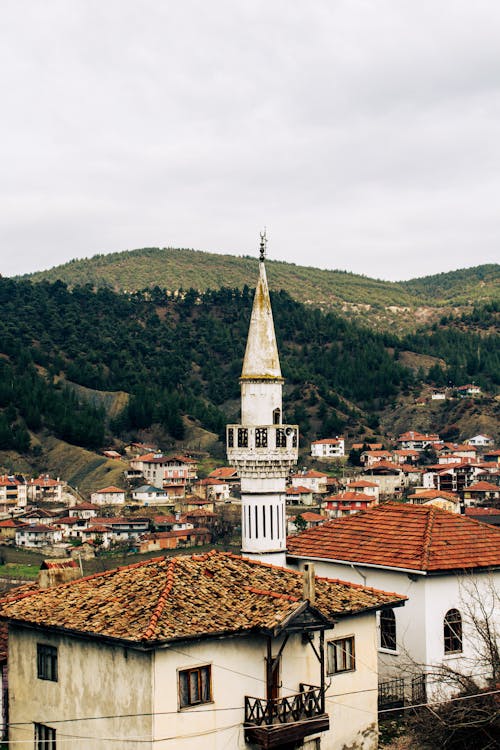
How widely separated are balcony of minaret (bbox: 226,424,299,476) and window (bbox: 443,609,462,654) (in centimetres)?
552

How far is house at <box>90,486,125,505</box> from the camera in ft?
352

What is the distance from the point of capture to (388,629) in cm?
2327

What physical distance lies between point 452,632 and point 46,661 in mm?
9111

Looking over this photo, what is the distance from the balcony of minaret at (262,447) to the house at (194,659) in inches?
212

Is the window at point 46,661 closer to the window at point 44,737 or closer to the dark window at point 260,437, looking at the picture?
the window at point 44,737

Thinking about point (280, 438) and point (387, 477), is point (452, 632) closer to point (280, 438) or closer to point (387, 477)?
point (280, 438)

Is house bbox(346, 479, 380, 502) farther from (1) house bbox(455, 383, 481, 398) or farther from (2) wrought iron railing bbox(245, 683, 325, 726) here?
(2) wrought iron railing bbox(245, 683, 325, 726)

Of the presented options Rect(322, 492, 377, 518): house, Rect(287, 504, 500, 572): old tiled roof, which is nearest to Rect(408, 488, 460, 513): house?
Rect(322, 492, 377, 518): house

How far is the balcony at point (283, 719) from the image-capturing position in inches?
687

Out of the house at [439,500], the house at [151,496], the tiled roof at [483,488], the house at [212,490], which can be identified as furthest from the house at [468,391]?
the house at [439,500]

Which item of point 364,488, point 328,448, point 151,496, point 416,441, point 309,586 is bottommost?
point 151,496

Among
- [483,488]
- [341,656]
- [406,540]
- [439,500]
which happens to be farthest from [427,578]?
[483,488]

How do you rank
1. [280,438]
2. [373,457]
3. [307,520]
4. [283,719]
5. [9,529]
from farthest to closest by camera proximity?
[373,457] → [9,529] → [307,520] → [280,438] → [283,719]

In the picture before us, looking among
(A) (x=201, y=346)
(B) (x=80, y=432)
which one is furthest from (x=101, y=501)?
(A) (x=201, y=346)
